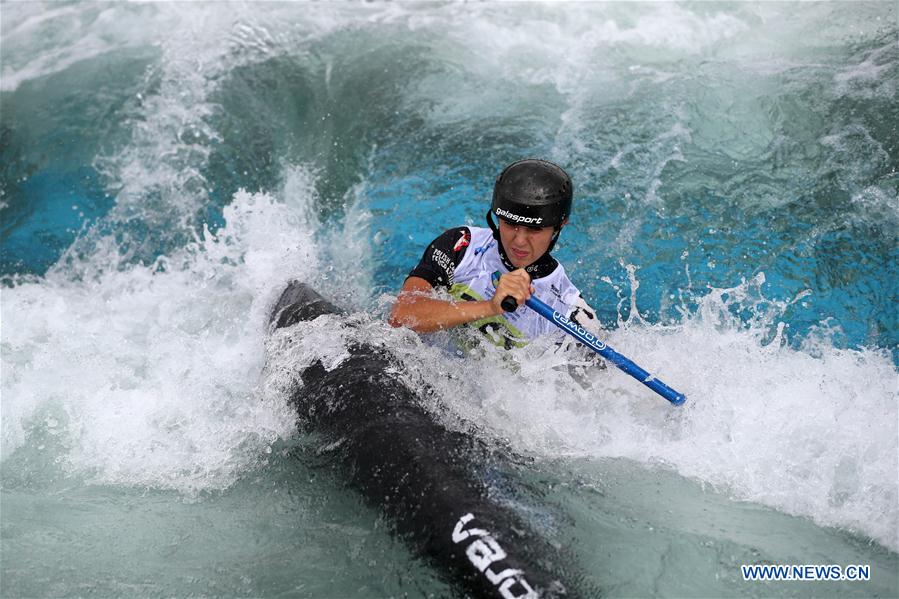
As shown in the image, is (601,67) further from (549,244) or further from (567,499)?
(567,499)

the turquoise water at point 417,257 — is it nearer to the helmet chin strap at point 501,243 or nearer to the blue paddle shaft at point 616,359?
the blue paddle shaft at point 616,359

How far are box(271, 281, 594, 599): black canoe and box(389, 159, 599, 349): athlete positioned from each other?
15.4 inches

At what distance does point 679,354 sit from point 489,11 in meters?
5.85

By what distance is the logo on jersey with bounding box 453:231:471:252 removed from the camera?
4.43 m

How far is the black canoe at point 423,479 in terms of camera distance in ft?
9.42

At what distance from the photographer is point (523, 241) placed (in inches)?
161

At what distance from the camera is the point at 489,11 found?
9.16 meters

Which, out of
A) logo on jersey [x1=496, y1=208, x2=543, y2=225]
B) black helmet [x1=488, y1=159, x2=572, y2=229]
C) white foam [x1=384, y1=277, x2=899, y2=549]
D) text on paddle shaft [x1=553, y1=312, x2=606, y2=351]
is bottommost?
white foam [x1=384, y1=277, x2=899, y2=549]

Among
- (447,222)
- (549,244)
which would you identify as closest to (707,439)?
(549,244)

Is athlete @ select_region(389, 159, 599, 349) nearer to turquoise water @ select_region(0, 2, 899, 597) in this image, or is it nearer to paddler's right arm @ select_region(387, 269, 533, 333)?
paddler's right arm @ select_region(387, 269, 533, 333)

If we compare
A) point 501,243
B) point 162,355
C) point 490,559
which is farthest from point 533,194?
point 162,355

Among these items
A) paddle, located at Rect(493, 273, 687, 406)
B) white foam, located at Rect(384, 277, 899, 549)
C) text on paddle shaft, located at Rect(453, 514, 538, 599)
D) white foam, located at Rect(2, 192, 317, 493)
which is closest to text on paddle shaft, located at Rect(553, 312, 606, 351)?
paddle, located at Rect(493, 273, 687, 406)

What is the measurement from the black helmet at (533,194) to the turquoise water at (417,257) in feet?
2.71

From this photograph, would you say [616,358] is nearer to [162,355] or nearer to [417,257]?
[417,257]
